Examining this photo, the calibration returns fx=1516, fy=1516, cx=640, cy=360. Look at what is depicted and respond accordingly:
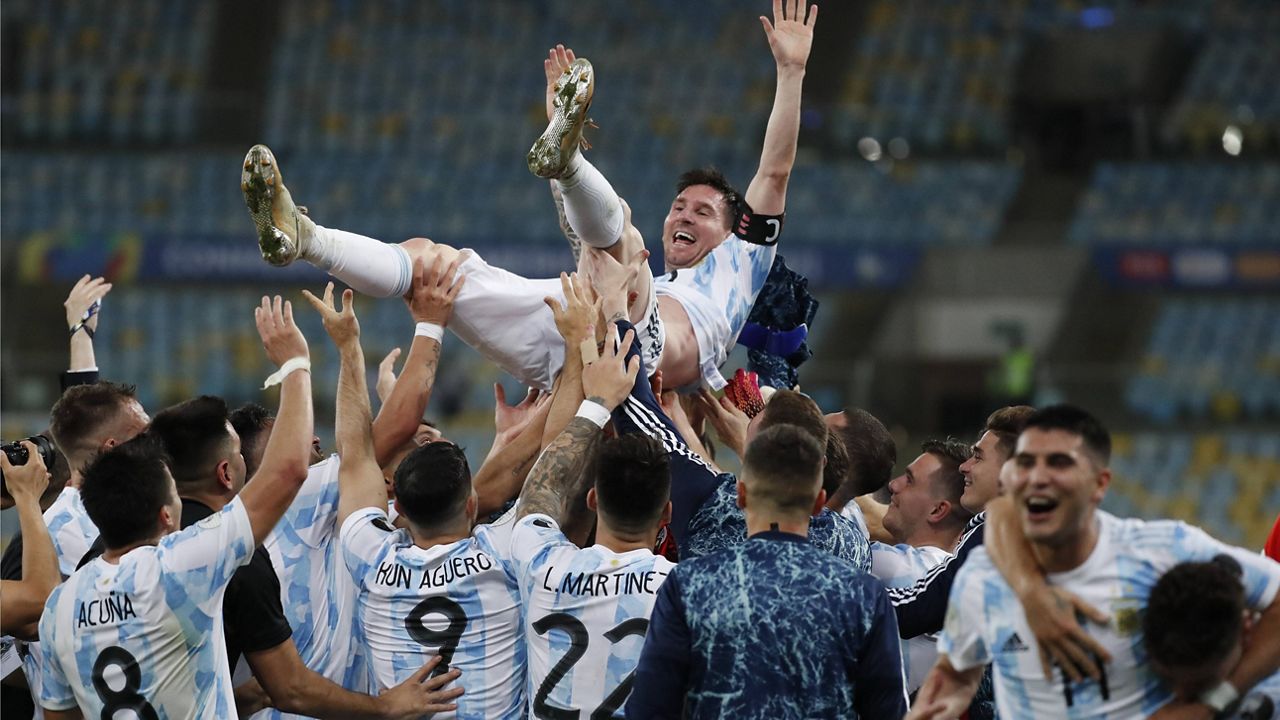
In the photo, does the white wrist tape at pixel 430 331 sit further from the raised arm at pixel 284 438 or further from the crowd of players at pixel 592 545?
the raised arm at pixel 284 438

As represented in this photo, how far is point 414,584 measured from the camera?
4.48 m

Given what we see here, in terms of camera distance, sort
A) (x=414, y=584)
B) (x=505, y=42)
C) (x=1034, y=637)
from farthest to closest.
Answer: (x=505, y=42), (x=414, y=584), (x=1034, y=637)

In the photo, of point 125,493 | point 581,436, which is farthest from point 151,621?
point 581,436

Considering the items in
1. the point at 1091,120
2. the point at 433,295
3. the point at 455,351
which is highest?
the point at 1091,120

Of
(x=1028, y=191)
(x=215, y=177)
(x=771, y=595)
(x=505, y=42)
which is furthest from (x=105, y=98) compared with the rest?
(x=771, y=595)

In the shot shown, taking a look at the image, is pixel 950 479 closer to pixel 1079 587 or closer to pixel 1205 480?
pixel 1079 587

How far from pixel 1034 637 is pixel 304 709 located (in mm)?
2198

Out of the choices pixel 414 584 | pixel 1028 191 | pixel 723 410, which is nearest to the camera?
pixel 414 584

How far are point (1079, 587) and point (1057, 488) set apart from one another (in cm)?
24

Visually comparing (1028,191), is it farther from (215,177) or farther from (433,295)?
(433,295)

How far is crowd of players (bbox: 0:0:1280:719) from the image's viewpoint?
3.48m

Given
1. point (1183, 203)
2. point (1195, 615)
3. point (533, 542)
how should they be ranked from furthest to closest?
1. point (1183, 203)
2. point (533, 542)
3. point (1195, 615)

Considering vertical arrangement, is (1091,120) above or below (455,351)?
above

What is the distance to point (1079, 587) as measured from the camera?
347cm
